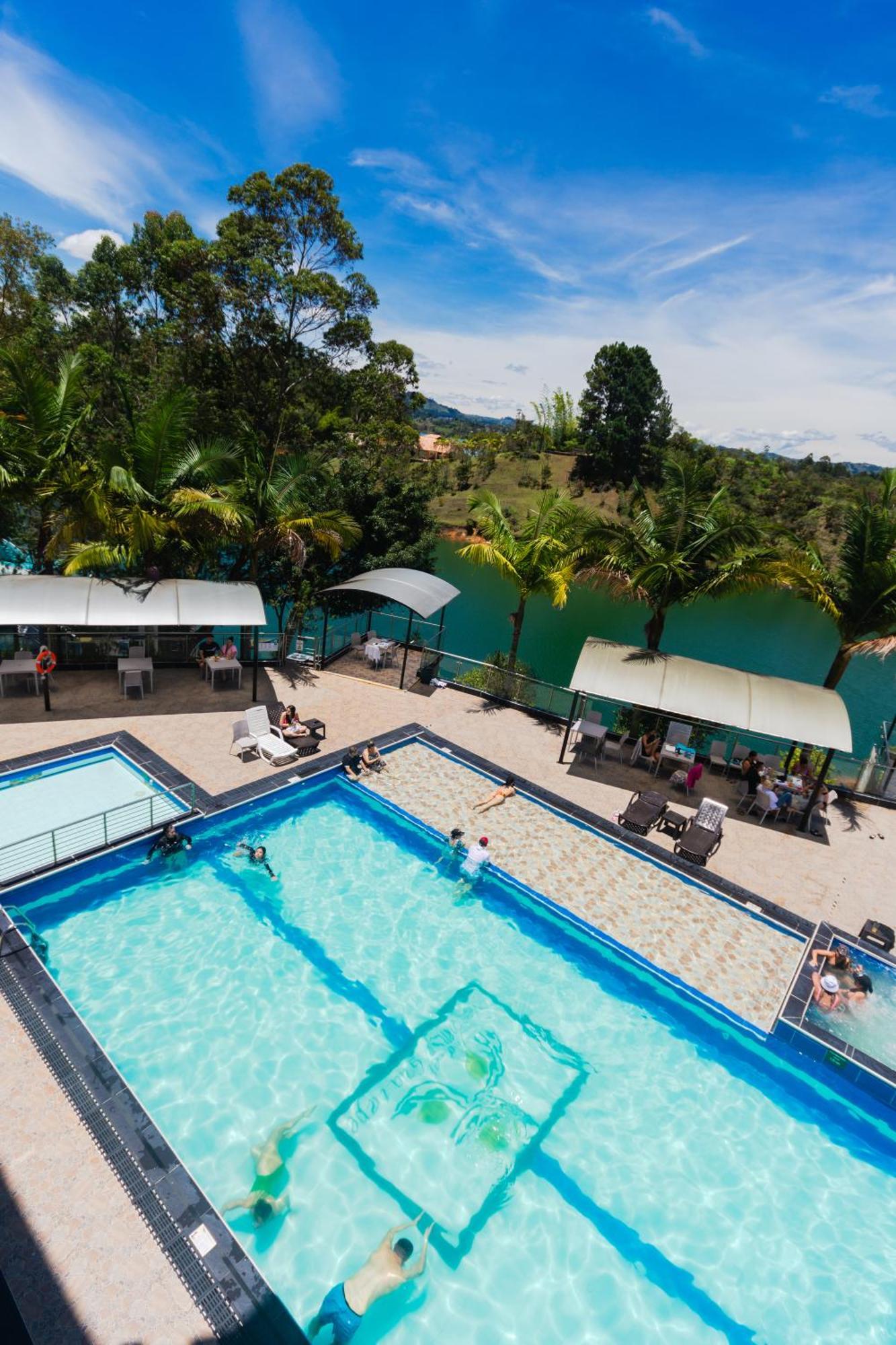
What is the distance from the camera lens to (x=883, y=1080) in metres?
8.38

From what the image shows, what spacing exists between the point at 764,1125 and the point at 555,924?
3787mm

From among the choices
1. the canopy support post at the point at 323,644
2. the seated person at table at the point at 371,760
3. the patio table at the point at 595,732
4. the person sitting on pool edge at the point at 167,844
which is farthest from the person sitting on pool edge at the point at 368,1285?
the canopy support post at the point at 323,644

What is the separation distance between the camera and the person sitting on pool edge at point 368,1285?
18.7 ft

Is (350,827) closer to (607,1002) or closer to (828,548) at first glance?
(607,1002)

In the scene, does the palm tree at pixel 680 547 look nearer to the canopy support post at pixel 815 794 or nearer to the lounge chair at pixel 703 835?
the canopy support post at pixel 815 794

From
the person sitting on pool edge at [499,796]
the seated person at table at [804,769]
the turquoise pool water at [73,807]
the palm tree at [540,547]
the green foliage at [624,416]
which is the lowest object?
the turquoise pool water at [73,807]

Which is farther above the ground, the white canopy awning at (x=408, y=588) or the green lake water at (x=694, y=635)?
the white canopy awning at (x=408, y=588)

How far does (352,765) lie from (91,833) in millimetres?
5162

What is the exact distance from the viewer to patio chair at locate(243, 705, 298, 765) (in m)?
13.8

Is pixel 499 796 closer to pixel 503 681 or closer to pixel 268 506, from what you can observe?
pixel 503 681

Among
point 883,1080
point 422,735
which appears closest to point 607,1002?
point 883,1080

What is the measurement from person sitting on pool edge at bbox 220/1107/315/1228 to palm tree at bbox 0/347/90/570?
47.9ft

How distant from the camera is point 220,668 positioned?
1694 centimetres

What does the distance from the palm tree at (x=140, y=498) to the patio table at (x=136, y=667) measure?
2.42 meters
